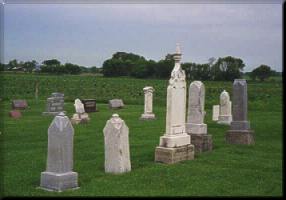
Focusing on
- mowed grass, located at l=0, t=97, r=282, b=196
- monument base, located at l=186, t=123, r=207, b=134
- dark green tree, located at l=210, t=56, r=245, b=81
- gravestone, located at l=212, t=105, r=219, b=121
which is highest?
dark green tree, located at l=210, t=56, r=245, b=81

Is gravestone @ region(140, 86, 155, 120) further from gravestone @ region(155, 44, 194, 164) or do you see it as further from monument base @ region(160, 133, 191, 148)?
monument base @ region(160, 133, 191, 148)

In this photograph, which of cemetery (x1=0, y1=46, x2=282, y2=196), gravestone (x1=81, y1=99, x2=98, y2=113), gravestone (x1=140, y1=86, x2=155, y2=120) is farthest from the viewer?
gravestone (x1=81, y1=99, x2=98, y2=113)

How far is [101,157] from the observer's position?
43.0 ft

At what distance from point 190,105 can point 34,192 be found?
725 centimetres

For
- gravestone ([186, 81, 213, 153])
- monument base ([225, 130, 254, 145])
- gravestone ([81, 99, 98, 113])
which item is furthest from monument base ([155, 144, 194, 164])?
gravestone ([81, 99, 98, 113])

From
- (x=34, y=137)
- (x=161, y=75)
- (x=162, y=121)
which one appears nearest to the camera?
(x=34, y=137)

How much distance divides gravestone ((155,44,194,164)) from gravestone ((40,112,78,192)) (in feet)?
11.5

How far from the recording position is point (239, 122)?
1669 cm

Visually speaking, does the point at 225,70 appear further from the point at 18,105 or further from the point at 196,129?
the point at 196,129

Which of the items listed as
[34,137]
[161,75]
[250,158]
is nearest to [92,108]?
[34,137]

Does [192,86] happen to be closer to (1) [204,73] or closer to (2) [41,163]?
(2) [41,163]

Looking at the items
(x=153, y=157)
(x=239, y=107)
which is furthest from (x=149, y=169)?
(x=239, y=107)

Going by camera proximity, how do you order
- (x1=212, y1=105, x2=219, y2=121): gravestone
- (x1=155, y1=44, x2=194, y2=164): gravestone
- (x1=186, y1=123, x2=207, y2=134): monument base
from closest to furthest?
(x1=155, y1=44, x2=194, y2=164): gravestone, (x1=186, y1=123, x2=207, y2=134): monument base, (x1=212, y1=105, x2=219, y2=121): gravestone

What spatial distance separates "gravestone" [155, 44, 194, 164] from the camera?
12.4 meters
